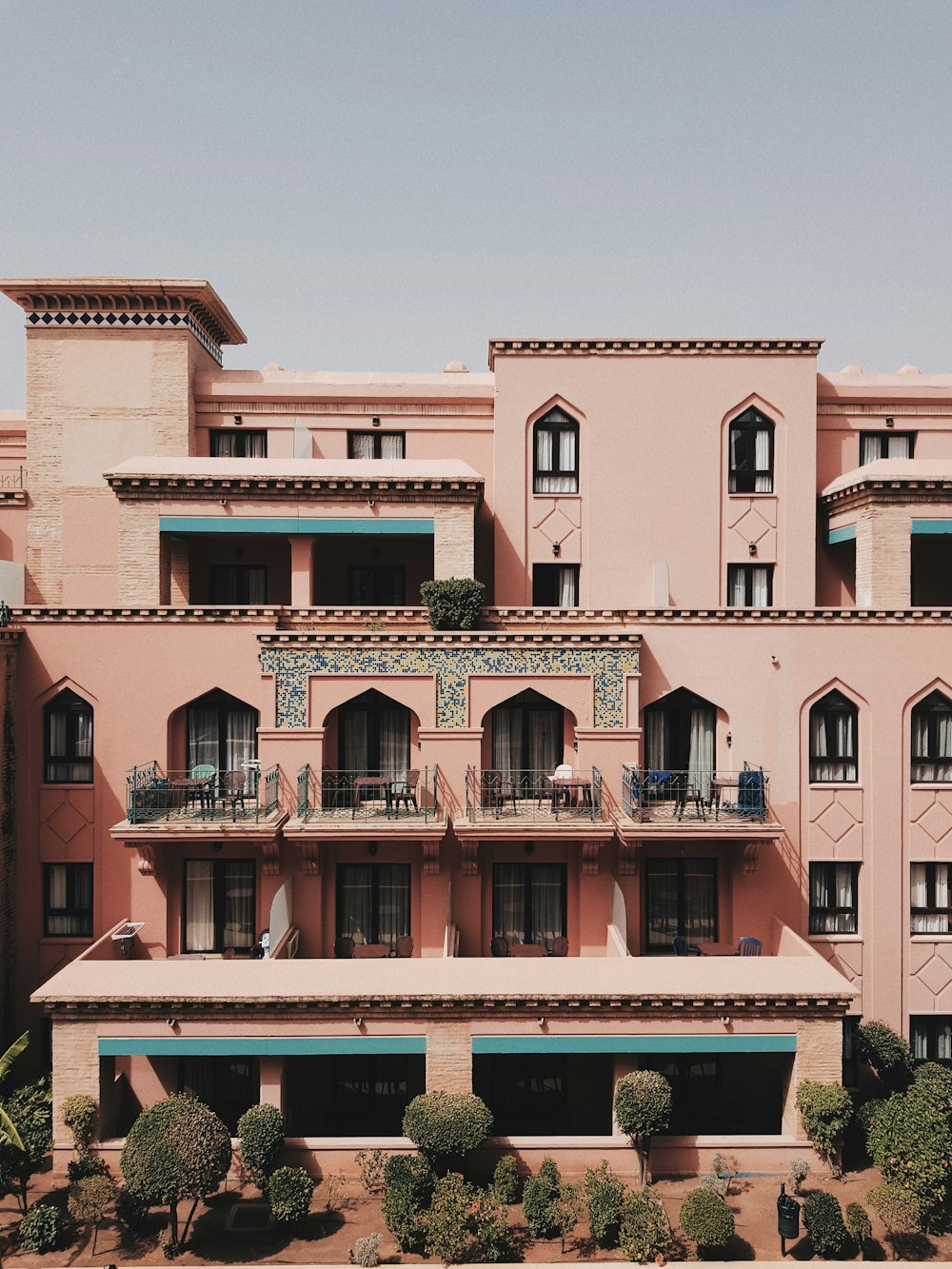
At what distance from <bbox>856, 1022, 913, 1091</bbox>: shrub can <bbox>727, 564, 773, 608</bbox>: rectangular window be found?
11.0 m

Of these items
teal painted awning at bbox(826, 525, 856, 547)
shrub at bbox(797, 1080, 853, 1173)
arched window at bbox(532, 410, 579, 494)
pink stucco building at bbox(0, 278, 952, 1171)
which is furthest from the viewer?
arched window at bbox(532, 410, 579, 494)

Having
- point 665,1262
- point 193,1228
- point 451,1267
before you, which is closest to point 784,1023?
point 665,1262

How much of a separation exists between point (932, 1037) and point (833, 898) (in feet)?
13.3

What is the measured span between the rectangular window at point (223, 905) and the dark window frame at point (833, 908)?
43.4 feet

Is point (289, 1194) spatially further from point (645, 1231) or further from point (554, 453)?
point (554, 453)

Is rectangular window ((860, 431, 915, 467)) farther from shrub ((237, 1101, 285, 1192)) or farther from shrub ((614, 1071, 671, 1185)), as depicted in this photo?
shrub ((237, 1101, 285, 1192))

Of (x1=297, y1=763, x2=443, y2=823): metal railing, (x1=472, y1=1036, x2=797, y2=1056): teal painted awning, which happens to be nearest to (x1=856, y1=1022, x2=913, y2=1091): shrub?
(x1=472, y1=1036, x2=797, y2=1056): teal painted awning

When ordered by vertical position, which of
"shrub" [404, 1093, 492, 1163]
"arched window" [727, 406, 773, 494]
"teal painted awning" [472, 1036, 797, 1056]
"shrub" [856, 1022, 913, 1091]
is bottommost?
"shrub" [856, 1022, 913, 1091]

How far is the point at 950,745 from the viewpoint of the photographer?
2012 centimetres

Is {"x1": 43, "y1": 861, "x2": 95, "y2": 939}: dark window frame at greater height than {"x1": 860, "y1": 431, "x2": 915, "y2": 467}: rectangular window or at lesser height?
lesser

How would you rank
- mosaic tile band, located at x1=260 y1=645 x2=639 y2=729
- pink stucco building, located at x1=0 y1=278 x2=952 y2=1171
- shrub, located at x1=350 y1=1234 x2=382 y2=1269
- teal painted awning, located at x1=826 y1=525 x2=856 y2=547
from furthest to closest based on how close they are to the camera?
teal painted awning, located at x1=826 y1=525 x2=856 y2=547 → mosaic tile band, located at x1=260 y1=645 x2=639 y2=729 → pink stucco building, located at x1=0 y1=278 x2=952 y2=1171 → shrub, located at x1=350 y1=1234 x2=382 y2=1269

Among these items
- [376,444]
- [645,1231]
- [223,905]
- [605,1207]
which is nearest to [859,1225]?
[645,1231]

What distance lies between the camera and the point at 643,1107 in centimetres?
1520

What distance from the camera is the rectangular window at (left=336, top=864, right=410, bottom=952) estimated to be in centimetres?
1967
